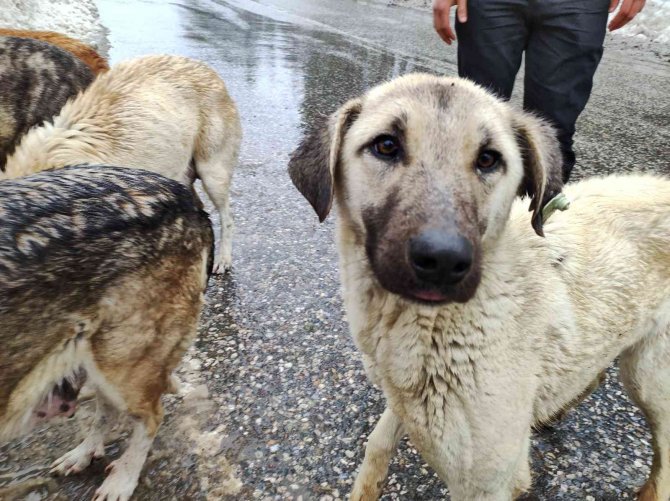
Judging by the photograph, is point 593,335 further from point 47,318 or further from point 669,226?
point 47,318

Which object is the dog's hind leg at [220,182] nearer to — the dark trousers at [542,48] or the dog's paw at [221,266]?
the dog's paw at [221,266]

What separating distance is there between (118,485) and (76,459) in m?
0.31

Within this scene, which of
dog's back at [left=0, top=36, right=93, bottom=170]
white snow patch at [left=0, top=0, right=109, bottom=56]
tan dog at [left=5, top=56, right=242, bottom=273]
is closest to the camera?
tan dog at [left=5, top=56, right=242, bottom=273]

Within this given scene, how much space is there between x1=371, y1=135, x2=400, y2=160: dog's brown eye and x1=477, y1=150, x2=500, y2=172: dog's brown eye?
0.35m

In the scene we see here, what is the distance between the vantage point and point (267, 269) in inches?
173

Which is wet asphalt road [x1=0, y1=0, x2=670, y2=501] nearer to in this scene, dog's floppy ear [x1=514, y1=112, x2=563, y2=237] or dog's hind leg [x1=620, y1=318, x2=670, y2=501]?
dog's hind leg [x1=620, y1=318, x2=670, y2=501]

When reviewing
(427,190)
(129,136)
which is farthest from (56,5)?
(427,190)

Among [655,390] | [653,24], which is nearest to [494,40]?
[655,390]

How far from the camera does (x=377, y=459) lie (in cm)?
246

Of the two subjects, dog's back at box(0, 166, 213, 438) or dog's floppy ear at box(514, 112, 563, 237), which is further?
dog's floppy ear at box(514, 112, 563, 237)

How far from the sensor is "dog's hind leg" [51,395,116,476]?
2.60 m

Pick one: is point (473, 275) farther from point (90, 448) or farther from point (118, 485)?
point (90, 448)

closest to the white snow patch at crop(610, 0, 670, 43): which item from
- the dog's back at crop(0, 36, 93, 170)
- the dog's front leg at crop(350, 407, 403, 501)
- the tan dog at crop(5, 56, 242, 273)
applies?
the tan dog at crop(5, 56, 242, 273)

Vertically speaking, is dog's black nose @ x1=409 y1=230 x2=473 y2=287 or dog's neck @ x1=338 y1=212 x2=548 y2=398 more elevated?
dog's black nose @ x1=409 y1=230 x2=473 y2=287
